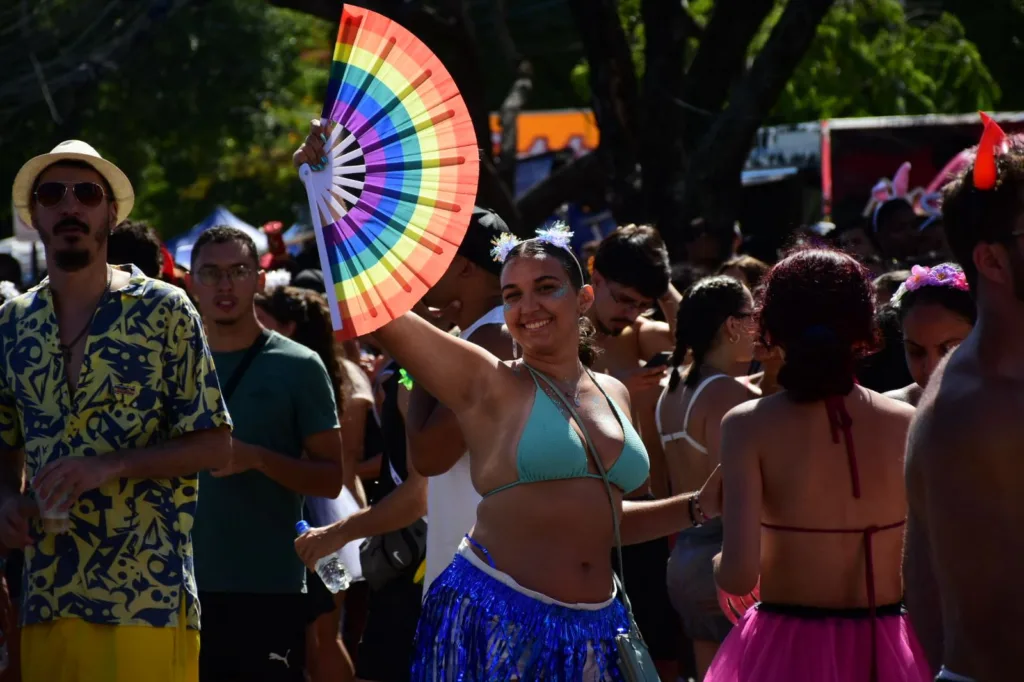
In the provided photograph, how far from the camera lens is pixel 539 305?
422cm

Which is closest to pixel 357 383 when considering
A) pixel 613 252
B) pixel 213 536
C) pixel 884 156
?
pixel 613 252

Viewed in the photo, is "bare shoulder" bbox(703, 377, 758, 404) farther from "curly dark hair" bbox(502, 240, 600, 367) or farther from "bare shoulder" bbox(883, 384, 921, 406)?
"curly dark hair" bbox(502, 240, 600, 367)

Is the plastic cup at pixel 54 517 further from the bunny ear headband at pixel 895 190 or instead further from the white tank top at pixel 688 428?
the bunny ear headband at pixel 895 190

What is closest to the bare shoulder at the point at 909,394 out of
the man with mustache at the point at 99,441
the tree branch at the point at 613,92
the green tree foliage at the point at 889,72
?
the man with mustache at the point at 99,441

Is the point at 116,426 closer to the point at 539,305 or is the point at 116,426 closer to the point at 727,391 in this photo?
the point at 539,305

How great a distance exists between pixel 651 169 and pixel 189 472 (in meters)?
7.98

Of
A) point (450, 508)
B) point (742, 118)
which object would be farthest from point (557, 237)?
point (742, 118)

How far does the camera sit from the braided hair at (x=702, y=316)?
A: 6.02 m

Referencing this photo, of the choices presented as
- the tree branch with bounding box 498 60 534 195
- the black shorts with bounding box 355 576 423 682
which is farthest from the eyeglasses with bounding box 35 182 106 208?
the tree branch with bounding box 498 60 534 195

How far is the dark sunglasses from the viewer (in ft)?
20.2

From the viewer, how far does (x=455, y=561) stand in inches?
161

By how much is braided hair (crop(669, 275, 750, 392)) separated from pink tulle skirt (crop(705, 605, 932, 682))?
2138 millimetres

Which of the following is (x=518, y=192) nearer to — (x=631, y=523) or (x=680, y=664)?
(x=680, y=664)

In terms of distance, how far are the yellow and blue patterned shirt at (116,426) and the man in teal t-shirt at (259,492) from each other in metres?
1.15
